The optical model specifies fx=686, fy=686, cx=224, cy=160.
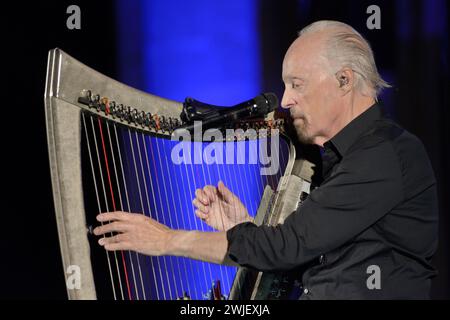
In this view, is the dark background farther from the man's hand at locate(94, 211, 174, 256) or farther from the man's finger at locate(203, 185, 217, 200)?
the man's hand at locate(94, 211, 174, 256)

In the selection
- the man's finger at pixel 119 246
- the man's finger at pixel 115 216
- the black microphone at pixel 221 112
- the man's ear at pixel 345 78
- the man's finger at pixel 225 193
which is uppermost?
→ the man's ear at pixel 345 78

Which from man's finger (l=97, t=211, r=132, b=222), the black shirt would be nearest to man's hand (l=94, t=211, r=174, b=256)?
man's finger (l=97, t=211, r=132, b=222)

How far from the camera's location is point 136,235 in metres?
1.57

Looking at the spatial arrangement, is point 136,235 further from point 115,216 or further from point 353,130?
point 353,130

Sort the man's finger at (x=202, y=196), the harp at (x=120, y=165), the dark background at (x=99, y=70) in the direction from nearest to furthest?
the harp at (x=120, y=165)
the man's finger at (x=202, y=196)
the dark background at (x=99, y=70)

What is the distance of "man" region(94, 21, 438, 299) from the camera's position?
5.13 ft

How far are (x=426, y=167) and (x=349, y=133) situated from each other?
0.21 m

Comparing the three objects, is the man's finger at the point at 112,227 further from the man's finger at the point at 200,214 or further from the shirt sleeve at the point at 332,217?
the man's finger at the point at 200,214

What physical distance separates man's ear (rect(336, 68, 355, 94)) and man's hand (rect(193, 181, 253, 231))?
1.58 ft

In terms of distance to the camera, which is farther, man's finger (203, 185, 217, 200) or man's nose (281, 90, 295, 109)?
man's finger (203, 185, 217, 200)

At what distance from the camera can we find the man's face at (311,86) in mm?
1729

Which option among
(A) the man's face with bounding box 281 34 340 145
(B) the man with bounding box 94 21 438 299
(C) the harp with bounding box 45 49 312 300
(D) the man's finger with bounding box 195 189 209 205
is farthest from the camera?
(D) the man's finger with bounding box 195 189 209 205

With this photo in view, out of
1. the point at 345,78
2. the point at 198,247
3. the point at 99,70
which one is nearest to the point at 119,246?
the point at 198,247

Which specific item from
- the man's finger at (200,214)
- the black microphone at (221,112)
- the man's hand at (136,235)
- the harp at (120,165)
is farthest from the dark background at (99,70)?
the man's hand at (136,235)
